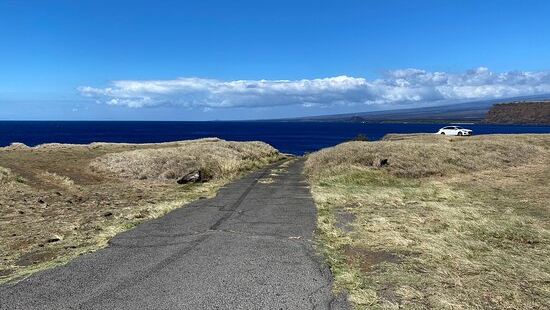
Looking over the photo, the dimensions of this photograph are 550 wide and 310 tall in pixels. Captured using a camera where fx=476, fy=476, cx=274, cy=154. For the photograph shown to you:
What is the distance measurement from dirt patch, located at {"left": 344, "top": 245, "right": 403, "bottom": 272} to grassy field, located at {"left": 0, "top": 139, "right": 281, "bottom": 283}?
585cm

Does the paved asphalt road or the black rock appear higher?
the paved asphalt road

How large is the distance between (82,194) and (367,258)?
14.7 m

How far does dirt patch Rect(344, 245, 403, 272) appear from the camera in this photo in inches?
396

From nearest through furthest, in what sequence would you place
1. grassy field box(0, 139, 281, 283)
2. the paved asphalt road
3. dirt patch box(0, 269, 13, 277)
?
1. the paved asphalt road
2. dirt patch box(0, 269, 13, 277)
3. grassy field box(0, 139, 281, 283)

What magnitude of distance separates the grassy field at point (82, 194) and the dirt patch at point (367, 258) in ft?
19.2

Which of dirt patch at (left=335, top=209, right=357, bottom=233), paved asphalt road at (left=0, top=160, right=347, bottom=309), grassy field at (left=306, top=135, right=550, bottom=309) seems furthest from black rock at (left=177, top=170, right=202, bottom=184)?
dirt patch at (left=335, top=209, right=357, bottom=233)

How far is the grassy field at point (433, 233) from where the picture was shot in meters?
8.25

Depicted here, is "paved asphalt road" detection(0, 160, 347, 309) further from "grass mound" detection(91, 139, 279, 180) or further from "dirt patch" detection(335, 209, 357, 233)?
"grass mound" detection(91, 139, 279, 180)

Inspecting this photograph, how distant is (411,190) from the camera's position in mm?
23188

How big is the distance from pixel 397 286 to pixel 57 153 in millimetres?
32142

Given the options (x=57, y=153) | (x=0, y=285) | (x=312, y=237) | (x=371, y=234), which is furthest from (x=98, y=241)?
(x=57, y=153)

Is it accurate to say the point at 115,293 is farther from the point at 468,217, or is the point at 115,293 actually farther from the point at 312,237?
the point at 468,217

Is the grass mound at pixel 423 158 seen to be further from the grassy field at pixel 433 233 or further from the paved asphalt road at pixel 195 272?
the paved asphalt road at pixel 195 272

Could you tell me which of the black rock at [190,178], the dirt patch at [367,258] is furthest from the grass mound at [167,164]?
the dirt patch at [367,258]
